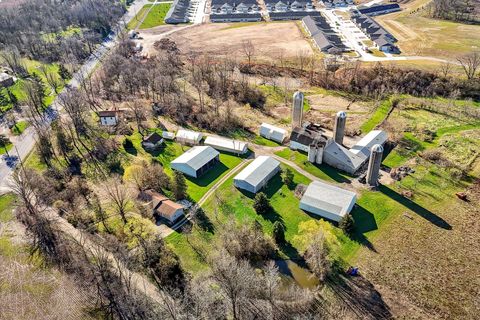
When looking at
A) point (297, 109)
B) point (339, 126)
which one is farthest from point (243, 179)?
point (297, 109)

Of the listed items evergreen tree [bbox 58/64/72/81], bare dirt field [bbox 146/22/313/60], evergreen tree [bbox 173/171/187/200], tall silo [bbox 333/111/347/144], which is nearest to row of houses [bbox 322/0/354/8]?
bare dirt field [bbox 146/22/313/60]

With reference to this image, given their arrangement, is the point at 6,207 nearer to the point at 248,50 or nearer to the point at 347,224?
the point at 347,224

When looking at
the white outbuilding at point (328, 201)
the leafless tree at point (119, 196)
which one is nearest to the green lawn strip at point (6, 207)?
the leafless tree at point (119, 196)

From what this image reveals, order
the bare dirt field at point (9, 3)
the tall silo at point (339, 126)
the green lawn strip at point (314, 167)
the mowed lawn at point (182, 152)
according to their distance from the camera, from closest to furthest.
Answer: the mowed lawn at point (182, 152)
the green lawn strip at point (314, 167)
the tall silo at point (339, 126)
the bare dirt field at point (9, 3)

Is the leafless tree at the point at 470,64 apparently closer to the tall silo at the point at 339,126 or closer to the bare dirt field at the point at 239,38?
the bare dirt field at the point at 239,38

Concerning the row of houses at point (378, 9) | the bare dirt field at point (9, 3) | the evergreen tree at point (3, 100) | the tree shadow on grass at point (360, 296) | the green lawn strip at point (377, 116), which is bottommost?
the tree shadow on grass at point (360, 296)
